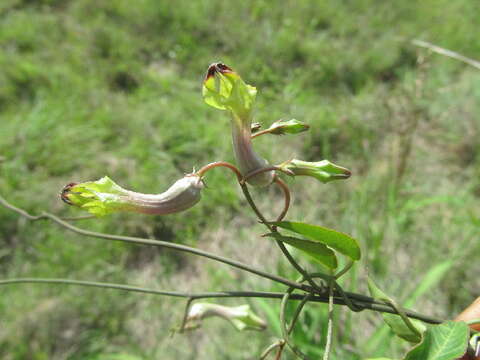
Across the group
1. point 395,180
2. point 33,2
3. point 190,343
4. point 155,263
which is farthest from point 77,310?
point 33,2

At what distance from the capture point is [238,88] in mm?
397

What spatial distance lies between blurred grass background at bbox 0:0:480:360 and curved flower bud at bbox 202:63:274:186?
0.54m

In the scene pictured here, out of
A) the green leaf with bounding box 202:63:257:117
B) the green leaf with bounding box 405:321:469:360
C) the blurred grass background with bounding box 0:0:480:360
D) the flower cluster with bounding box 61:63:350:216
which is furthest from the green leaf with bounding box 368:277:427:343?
the blurred grass background with bounding box 0:0:480:360

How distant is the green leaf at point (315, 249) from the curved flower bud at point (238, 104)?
0.07 metres

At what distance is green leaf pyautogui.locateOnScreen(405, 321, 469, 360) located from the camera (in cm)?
40

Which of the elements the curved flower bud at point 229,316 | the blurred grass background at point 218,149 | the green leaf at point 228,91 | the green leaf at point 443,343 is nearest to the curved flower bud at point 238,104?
the green leaf at point 228,91

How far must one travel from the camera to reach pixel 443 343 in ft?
1.36

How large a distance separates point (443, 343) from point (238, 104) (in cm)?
33

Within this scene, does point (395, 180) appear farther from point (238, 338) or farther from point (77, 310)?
point (77, 310)

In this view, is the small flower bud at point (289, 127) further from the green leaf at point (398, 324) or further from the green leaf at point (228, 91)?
the green leaf at point (398, 324)

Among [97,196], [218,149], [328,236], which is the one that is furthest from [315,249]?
[218,149]

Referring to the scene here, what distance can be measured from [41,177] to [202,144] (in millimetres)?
731

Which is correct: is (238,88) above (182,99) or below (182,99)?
above

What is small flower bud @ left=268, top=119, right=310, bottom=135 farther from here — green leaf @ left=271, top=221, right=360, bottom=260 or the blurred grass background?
the blurred grass background
